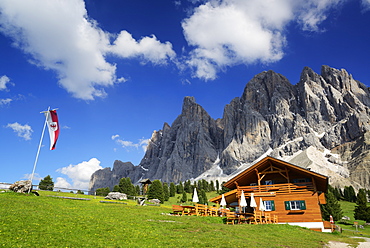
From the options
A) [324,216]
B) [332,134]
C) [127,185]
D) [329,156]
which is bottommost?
[324,216]

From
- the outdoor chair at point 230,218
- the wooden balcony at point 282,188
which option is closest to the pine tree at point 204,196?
the wooden balcony at point 282,188

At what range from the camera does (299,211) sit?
31.4 metres

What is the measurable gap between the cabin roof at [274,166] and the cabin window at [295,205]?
3718 millimetres

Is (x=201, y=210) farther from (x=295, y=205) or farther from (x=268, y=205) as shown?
(x=295, y=205)

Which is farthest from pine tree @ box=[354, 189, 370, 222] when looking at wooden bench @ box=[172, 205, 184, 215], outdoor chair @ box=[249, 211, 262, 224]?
wooden bench @ box=[172, 205, 184, 215]

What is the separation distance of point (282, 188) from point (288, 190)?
30.4 inches

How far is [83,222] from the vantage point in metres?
15.7

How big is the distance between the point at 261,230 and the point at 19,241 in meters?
17.3

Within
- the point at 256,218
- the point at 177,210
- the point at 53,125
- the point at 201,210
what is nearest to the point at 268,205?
the point at 256,218

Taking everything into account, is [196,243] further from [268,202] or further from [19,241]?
[268,202]

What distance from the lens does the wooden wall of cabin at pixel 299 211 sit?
30859 millimetres

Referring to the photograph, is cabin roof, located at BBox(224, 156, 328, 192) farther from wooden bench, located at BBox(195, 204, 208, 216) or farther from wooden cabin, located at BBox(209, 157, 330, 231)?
wooden bench, located at BBox(195, 204, 208, 216)

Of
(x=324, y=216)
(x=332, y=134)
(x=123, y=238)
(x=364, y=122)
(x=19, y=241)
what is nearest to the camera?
(x=19, y=241)

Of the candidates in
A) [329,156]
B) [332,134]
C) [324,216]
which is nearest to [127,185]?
[324,216]
